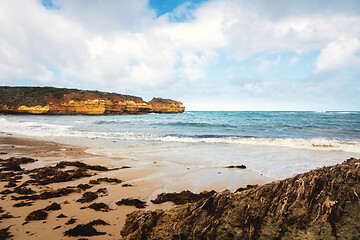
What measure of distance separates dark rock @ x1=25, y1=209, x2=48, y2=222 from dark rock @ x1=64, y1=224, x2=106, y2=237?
31.0 inches

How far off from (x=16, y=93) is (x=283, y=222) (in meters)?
81.1

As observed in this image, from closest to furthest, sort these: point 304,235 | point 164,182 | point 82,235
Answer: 1. point 304,235
2. point 82,235
3. point 164,182

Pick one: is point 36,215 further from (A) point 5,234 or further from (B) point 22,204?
(B) point 22,204

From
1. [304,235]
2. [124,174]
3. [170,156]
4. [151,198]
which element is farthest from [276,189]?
[170,156]

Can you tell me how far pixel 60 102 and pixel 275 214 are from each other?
237 ft

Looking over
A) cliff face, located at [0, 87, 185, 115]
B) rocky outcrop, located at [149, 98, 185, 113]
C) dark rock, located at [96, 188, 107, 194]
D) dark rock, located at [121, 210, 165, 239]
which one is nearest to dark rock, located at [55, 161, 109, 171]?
dark rock, located at [96, 188, 107, 194]

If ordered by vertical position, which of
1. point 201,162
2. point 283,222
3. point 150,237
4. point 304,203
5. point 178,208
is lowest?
point 201,162

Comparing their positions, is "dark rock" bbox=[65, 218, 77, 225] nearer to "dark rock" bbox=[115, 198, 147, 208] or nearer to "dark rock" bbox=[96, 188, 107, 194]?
"dark rock" bbox=[115, 198, 147, 208]

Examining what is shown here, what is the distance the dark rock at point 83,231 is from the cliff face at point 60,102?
66.8 m

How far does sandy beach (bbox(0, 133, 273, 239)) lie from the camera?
9.82ft

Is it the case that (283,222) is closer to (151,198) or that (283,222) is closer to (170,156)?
(151,198)

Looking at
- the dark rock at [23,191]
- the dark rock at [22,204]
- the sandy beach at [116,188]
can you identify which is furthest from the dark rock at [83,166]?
the dark rock at [22,204]

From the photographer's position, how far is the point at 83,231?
9.14ft

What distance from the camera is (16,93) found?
6031 cm
